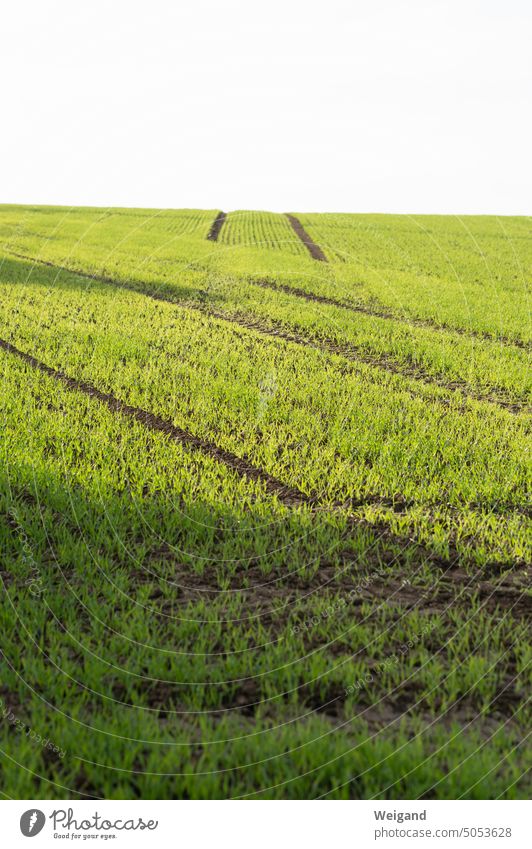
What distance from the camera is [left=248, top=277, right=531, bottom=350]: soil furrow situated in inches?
745

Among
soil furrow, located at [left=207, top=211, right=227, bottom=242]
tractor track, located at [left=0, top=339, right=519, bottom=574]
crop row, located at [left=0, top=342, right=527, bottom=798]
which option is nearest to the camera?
crop row, located at [left=0, top=342, right=527, bottom=798]

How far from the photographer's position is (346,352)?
1642 cm

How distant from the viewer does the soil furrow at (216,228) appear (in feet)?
153

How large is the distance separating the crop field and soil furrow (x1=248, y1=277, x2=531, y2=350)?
2600 millimetres

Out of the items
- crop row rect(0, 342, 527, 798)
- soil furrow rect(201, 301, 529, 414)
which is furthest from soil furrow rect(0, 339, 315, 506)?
soil furrow rect(201, 301, 529, 414)

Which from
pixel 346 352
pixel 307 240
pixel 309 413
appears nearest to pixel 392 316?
pixel 346 352

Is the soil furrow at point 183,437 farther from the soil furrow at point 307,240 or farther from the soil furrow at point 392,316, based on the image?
the soil furrow at point 307,240

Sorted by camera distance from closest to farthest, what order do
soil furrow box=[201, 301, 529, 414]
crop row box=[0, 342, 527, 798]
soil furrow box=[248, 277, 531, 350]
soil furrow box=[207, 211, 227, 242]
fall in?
crop row box=[0, 342, 527, 798]
soil furrow box=[201, 301, 529, 414]
soil furrow box=[248, 277, 531, 350]
soil furrow box=[207, 211, 227, 242]

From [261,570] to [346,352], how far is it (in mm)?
10519

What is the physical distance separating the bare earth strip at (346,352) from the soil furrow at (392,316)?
3885 millimetres

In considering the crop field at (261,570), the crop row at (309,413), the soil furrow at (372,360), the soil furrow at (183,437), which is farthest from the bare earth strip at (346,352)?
the soil furrow at (183,437)
